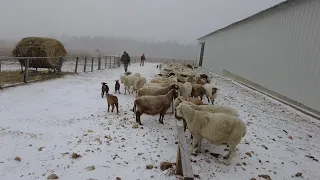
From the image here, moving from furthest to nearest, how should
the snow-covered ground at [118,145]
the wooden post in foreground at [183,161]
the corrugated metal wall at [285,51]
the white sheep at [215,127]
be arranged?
the corrugated metal wall at [285,51] → the white sheep at [215,127] → the snow-covered ground at [118,145] → the wooden post in foreground at [183,161]

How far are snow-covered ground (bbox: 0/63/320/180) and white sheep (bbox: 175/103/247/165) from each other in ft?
1.44

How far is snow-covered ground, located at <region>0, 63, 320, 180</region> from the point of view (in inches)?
177

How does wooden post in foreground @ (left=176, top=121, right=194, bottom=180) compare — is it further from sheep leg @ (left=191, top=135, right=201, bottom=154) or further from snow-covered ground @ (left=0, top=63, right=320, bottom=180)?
sheep leg @ (left=191, top=135, right=201, bottom=154)

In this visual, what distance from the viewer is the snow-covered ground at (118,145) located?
449 cm

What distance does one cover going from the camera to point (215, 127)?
16.2 ft

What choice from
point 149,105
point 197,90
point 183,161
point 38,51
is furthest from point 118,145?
point 38,51

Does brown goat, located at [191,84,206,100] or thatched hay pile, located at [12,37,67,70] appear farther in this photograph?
thatched hay pile, located at [12,37,67,70]

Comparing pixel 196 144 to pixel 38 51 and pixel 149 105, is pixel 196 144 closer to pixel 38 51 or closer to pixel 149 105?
pixel 149 105

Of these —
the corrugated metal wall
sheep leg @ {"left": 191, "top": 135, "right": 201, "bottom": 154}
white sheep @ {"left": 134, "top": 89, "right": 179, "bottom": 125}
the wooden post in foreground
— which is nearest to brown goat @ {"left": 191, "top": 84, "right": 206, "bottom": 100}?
white sheep @ {"left": 134, "top": 89, "right": 179, "bottom": 125}

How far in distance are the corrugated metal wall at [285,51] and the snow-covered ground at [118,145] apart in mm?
2434

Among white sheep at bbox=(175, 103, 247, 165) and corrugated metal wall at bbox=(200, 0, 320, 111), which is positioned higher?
corrugated metal wall at bbox=(200, 0, 320, 111)

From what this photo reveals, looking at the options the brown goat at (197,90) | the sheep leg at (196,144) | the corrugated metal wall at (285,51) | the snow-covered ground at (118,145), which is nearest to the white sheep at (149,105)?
the snow-covered ground at (118,145)

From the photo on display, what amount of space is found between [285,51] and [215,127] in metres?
9.78

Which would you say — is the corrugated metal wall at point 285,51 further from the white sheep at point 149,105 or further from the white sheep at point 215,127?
the white sheep at point 149,105
